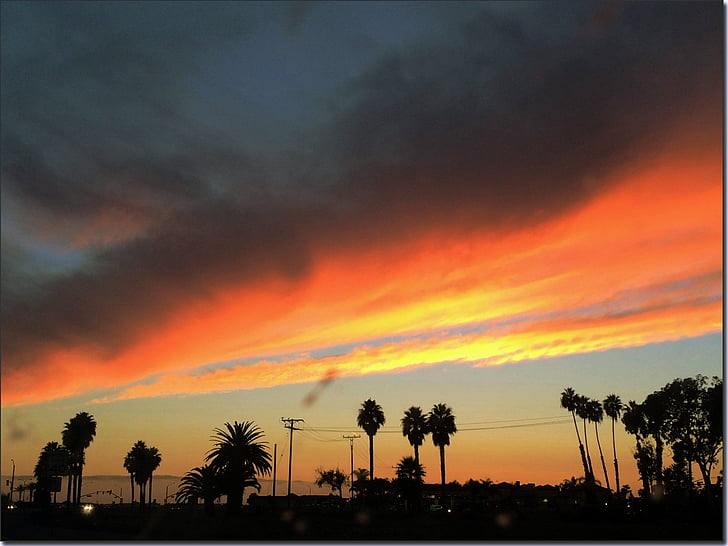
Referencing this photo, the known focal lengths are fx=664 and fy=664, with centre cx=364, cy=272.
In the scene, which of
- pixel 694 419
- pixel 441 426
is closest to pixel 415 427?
pixel 441 426

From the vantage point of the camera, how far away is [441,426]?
99.1 meters

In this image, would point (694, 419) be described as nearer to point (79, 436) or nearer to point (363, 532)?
point (363, 532)

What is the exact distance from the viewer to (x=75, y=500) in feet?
407

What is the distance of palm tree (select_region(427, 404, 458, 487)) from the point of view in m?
98.7

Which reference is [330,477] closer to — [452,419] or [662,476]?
[452,419]

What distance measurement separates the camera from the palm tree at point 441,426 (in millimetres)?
98688

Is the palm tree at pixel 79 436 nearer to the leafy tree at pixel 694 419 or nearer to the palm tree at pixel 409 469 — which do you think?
Answer: the palm tree at pixel 409 469

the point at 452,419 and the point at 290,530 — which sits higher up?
the point at 452,419

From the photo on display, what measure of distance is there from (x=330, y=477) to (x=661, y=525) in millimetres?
130503

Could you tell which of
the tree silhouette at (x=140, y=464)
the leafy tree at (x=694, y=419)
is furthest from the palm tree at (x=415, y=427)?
the tree silhouette at (x=140, y=464)

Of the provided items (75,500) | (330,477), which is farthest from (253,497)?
(330,477)

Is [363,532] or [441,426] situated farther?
[441,426]

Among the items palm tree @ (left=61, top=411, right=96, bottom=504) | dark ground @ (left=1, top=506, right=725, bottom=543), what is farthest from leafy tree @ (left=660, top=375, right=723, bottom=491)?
palm tree @ (left=61, top=411, right=96, bottom=504)

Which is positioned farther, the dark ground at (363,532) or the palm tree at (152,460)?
the palm tree at (152,460)
